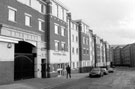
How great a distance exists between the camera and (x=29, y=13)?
22297 millimetres

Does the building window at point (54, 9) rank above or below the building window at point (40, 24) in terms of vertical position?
above

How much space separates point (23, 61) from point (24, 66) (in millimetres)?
699

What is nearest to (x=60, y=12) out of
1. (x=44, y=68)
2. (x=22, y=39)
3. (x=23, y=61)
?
(x=44, y=68)

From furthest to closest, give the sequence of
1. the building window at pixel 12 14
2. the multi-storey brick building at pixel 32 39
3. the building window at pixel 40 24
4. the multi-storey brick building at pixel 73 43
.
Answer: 1. the multi-storey brick building at pixel 73 43
2. the building window at pixel 40 24
3. the building window at pixel 12 14
4. the multi-storey brick building at pixel 32 39

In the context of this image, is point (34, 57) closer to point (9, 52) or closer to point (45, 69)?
point (45, 69)

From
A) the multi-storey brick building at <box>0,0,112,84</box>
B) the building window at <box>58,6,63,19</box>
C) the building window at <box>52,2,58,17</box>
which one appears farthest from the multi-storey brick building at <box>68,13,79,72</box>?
the building window at <box>52,2,58,17</box>

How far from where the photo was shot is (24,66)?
70.3 ft

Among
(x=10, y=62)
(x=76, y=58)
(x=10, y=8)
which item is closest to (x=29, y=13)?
(x=10, y=8)

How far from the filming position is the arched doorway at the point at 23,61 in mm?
20312

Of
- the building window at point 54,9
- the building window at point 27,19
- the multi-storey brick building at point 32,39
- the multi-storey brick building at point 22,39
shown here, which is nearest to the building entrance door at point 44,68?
the multi-storey brick building at point 32,39

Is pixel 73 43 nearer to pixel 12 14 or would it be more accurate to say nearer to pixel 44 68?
pixel 44 68

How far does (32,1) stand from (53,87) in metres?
12.6

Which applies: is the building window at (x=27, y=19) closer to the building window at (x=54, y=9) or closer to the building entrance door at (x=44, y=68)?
the building window at (x=54, y=9)

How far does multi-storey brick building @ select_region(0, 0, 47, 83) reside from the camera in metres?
17.6
